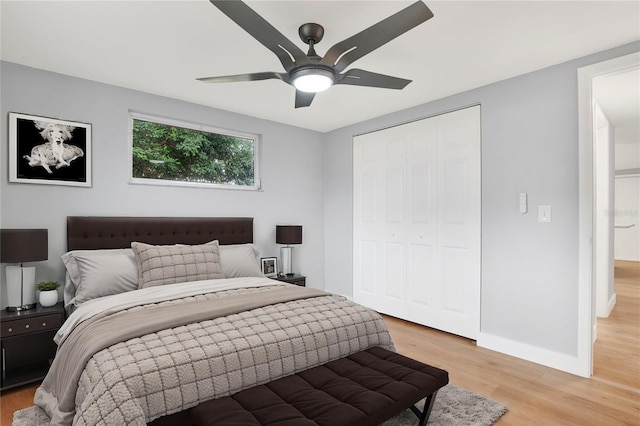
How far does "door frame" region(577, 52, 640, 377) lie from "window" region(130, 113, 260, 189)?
11.0 feet

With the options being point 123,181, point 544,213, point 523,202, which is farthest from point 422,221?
point 123,181

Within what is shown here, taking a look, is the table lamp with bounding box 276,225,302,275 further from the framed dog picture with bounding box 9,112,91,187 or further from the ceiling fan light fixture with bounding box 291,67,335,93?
the ceiling fan light fixture with bounding box 291,67,335,93

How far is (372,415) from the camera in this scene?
1.55 m

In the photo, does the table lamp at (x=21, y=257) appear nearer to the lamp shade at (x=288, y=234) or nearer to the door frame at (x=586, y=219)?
the lamp shade at (x=288, y=234)

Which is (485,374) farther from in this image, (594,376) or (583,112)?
(583,112)

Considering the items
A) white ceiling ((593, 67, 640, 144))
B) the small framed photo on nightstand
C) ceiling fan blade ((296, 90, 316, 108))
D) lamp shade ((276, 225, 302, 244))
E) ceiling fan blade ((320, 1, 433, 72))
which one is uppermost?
white ceiling ((593, 67, 640, 144))

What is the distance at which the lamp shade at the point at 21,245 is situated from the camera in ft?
8.35

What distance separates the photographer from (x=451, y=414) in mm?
2166

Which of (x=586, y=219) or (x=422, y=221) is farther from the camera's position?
(x=422, y=221)

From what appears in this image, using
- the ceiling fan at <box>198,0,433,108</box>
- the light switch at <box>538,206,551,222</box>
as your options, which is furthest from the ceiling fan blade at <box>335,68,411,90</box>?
the light switch at <box>538,206,551,222</box>

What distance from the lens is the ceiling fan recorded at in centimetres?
162

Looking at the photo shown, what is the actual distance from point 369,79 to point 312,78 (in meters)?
0.42

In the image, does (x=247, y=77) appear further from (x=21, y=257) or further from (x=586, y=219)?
(x=586, y=219)

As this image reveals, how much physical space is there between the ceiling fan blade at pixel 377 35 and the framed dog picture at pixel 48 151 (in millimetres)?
2480
